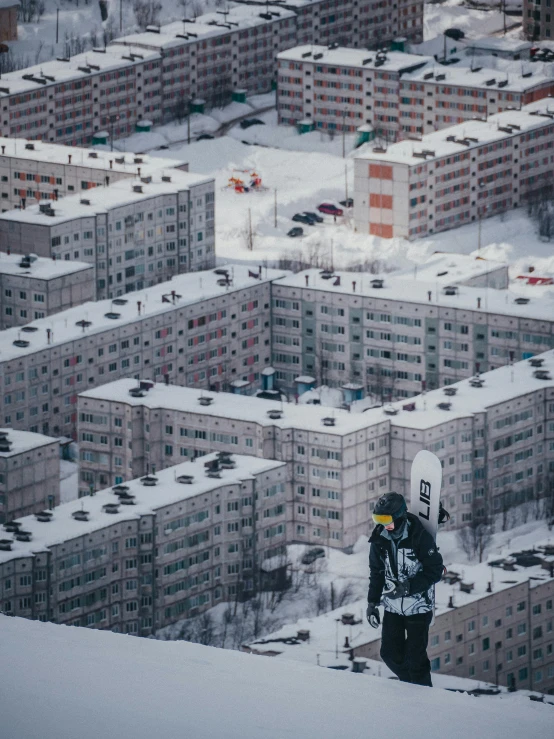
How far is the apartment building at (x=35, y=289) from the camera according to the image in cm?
11262

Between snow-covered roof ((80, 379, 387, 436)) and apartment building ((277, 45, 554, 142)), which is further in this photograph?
apartment building ((277, 45, 554, 142))

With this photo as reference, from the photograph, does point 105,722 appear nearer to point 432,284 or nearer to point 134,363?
point 134,363

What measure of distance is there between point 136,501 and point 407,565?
45980 millimetres

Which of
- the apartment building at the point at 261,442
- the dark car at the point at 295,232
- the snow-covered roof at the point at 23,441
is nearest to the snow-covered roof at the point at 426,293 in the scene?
the apartment building at the point at 261,442

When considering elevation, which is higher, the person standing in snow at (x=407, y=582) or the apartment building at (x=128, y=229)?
the person standing in snow at (x=407, y=582)

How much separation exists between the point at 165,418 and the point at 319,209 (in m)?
42.3

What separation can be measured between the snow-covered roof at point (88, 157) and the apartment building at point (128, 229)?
7.69ft

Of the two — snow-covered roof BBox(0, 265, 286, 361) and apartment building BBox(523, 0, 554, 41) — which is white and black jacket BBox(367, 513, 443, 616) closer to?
snow-covered roof BBox(0, 265, 286, 361)

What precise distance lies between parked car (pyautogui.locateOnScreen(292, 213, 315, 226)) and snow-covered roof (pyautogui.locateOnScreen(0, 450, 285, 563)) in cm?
4474

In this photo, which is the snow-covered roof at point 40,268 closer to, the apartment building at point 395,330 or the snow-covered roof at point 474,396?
the apartment building at point 395,330

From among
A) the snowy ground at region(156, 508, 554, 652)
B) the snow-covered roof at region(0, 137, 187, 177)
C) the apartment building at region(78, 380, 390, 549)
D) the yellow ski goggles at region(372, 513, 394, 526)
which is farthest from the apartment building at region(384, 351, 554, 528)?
the yellow ski goggles at region(372, 513, 394, 526)

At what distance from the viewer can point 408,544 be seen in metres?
39.6

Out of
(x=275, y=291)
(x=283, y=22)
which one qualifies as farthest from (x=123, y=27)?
(x=275, y=291)

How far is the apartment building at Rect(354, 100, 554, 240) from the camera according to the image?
132250 millimetres
